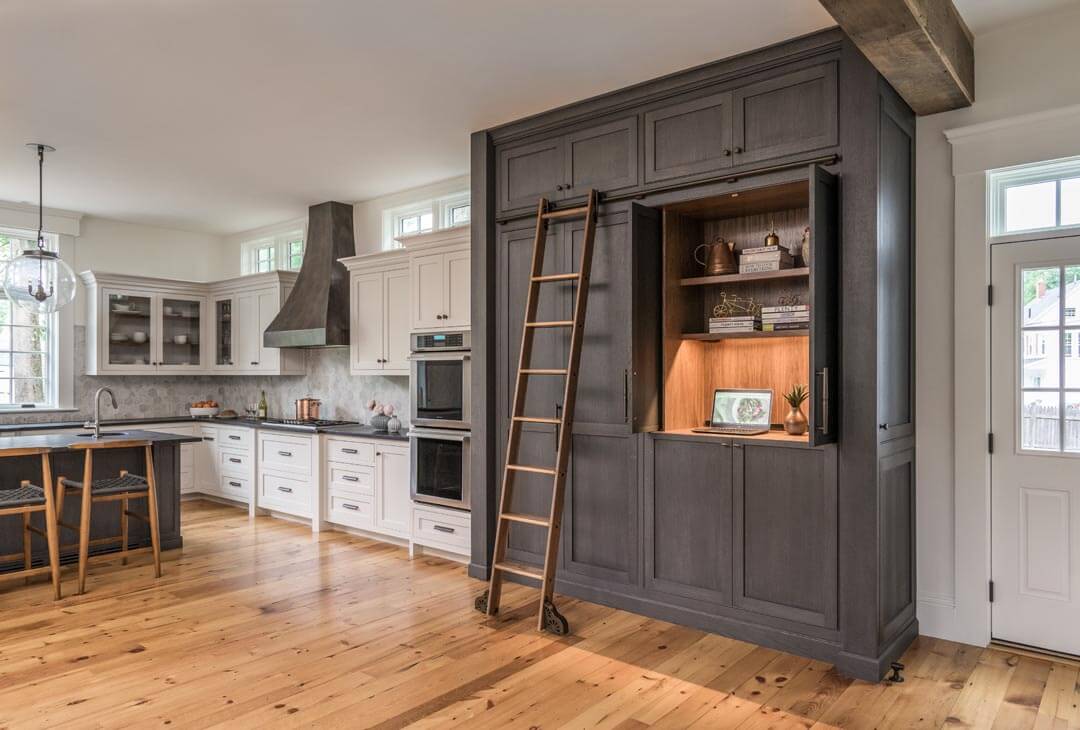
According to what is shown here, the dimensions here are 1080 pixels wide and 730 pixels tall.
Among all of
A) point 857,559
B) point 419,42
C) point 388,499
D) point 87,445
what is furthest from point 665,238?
point 87,445

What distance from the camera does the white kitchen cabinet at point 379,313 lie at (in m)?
5.71

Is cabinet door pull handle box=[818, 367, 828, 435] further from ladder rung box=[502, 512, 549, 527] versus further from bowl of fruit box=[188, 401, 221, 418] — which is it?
bowl of fruit box=[188, 401, 221, 418]

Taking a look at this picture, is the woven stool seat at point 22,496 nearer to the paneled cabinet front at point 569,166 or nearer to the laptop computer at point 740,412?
the paneled cabinet front at point 569,166

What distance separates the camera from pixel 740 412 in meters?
3.90

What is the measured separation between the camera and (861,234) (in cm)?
319

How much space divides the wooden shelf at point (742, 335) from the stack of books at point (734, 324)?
0.6 inches

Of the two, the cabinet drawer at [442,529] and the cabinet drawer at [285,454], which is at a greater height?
the cabinet drawer at [285,454]

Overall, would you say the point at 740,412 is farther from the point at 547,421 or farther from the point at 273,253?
the point at 273,253

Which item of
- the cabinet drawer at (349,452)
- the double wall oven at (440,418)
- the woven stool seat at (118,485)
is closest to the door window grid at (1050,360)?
the double wall oven at (440,418)

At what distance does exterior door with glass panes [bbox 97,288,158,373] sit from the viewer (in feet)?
23.4

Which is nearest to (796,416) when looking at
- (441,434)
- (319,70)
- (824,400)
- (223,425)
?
(824,400)

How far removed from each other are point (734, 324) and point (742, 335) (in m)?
0.07

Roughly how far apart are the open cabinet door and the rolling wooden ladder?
48.7 inches

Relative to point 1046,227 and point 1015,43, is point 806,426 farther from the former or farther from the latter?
point 1015,43
